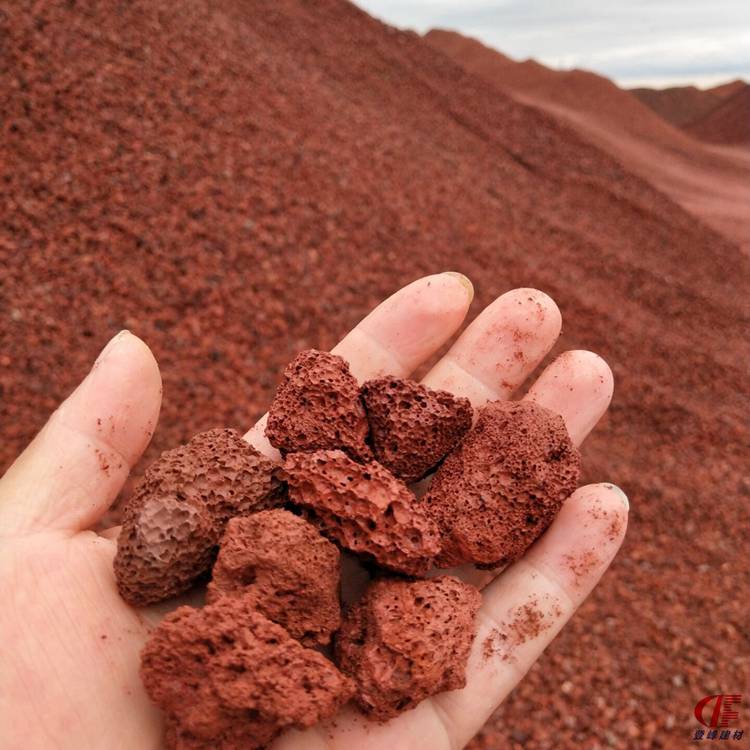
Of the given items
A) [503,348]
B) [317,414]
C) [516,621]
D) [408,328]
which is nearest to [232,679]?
[317,414]

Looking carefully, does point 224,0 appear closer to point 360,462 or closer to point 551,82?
point 360,462

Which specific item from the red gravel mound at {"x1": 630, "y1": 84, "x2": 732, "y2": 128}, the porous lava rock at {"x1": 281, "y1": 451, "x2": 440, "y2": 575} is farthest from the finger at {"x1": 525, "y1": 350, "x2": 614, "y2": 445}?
the red gravel mound at {"x1": 630, "y1": 84, "x2": 732, "y2": 128}

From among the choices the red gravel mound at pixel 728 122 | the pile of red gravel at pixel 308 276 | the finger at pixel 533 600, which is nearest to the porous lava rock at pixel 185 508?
the finger at pixel 533 600

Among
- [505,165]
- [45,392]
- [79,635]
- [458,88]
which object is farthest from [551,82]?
[79,635]

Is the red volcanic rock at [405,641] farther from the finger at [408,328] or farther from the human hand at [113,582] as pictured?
the finger at [408,328]

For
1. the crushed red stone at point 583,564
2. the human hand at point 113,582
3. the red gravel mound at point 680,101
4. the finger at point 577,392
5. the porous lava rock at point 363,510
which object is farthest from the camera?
the red gravel mound at point 680,101

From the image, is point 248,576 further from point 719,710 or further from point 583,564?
point 719,710

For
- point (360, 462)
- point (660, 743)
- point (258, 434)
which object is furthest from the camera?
point (660, 743)

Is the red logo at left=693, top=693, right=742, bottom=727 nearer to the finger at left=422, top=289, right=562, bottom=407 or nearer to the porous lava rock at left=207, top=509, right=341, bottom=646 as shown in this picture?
the finger at left=422, top=289, right=562, bottom=407
